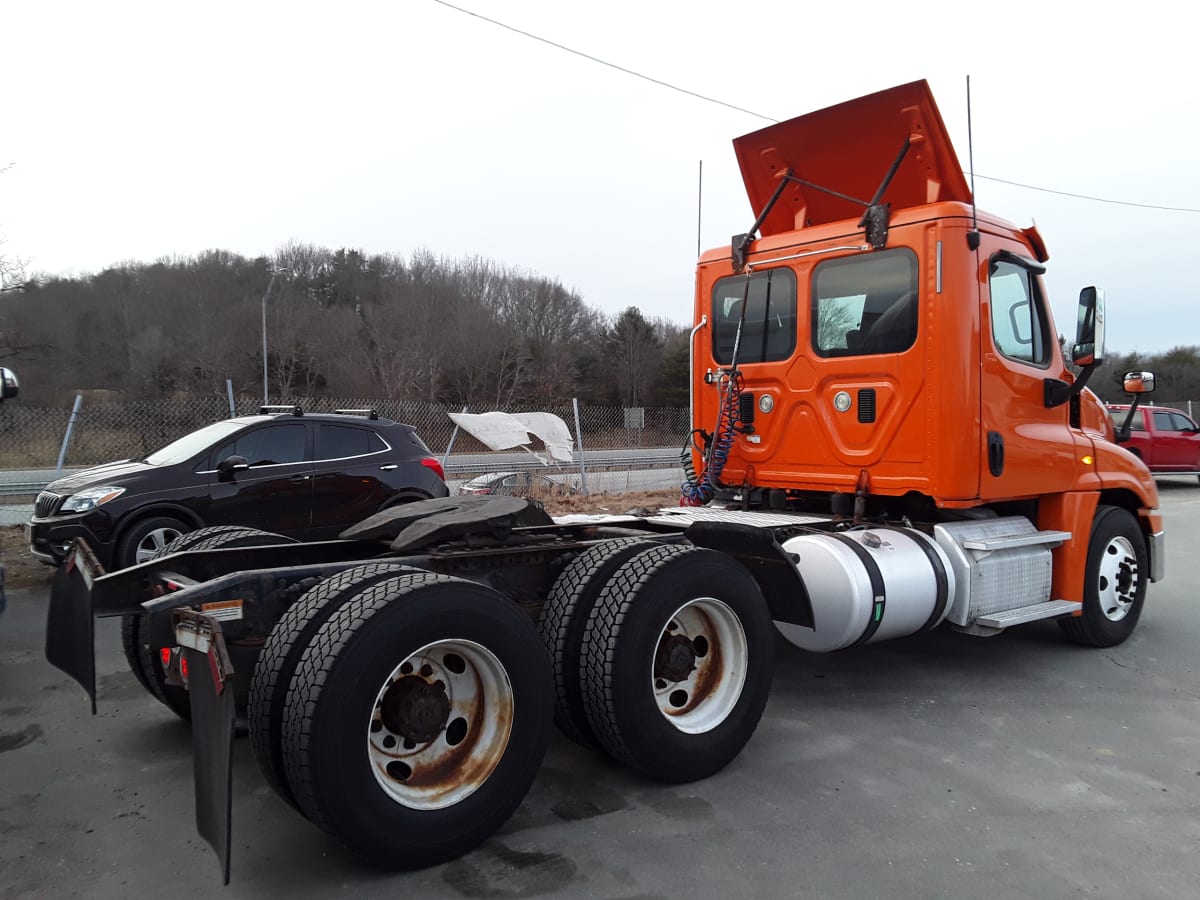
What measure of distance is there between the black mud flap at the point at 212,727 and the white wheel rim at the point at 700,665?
5.90ft

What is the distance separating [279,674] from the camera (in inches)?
114

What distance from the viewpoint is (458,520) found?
12.7 ft

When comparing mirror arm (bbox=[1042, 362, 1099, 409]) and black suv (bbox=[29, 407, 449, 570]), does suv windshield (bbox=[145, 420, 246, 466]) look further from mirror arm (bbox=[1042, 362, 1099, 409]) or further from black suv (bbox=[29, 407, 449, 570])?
mirror arm (bbox=[1042, 362, 1099, 409])

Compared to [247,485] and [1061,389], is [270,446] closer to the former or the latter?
[247,485]

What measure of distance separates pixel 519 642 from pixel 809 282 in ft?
12.0

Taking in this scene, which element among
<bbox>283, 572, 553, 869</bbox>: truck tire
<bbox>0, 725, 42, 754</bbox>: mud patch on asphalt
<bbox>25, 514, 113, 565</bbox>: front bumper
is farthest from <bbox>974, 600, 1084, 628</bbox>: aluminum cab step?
<bbox>25, 514, 113, 565</bbox>: front bumper

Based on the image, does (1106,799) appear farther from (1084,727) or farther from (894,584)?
(894,584)

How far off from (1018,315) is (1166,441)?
53.2ft

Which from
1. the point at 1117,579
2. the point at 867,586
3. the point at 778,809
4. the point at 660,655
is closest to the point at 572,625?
the point at 660,655

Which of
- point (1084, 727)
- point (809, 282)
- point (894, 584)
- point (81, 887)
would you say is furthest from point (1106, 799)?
point (81, 887)

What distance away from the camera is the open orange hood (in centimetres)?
538

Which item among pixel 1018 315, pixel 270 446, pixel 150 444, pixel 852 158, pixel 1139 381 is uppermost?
pixel 852 158

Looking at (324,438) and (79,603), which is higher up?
(324,438)

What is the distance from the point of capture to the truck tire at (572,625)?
3.67 metres
